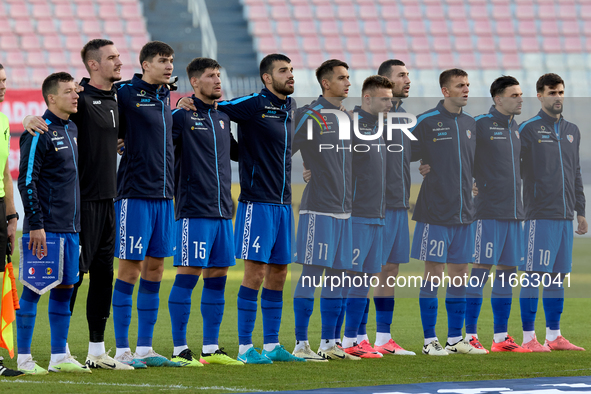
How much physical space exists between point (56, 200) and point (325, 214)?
80.7 inches

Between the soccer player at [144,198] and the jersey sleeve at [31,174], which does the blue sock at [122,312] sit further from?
the jersey sleeve at [31,174]

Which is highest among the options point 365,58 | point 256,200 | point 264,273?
point 365,58

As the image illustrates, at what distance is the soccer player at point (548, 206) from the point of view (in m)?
7.39

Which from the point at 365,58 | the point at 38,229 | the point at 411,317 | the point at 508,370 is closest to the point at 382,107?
the point at 508,370

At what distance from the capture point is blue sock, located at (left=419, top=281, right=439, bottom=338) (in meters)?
6.96

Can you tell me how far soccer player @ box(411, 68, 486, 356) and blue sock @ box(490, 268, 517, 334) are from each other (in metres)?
0.37

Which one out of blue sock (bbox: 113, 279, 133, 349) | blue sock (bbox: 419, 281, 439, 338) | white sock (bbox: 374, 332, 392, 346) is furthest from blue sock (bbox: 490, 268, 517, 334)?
blue sock (bbox: 113, 279, 133, 349)

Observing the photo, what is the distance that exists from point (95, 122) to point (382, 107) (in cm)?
230

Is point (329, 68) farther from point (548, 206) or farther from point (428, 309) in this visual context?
point (548, 206)

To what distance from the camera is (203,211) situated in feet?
20.1

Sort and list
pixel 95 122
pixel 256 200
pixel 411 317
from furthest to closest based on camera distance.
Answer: pixel 411 317, pixel 256 200, pixel 95 122

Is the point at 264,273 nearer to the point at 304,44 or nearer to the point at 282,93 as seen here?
the point at 282,93

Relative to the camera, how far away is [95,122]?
5.77m

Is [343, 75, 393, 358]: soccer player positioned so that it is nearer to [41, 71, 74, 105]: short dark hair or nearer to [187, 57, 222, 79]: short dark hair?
[187, 57, 222, 79]: short dark hair
